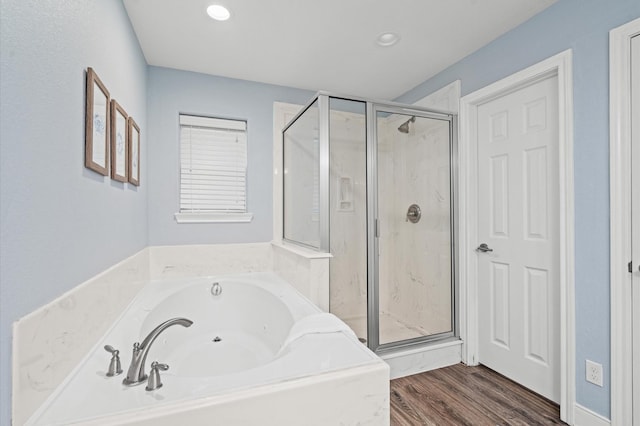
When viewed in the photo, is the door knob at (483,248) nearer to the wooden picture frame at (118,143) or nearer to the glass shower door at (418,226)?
the glass shower door at (418,226)

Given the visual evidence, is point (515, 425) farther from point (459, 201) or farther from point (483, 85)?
point (483, 85)

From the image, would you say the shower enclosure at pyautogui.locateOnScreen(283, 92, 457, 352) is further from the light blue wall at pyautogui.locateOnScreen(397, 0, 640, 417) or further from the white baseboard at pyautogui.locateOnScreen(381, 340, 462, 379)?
the light blue wall at pyautogui.locateOnScreen(397, 0, 640, 417)

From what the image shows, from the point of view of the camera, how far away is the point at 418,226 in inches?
101

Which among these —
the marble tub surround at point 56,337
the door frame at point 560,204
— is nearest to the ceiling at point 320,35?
the door frame at point 560,204

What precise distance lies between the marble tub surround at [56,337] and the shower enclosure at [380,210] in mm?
1265

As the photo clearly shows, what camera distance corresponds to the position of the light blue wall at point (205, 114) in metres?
2.63

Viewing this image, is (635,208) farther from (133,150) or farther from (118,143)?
(133,150)

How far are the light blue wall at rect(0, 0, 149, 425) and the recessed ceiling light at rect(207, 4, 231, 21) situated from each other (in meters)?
0.59

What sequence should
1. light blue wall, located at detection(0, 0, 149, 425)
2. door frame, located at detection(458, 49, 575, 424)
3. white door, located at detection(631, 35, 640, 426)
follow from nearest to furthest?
light blue wall, located at detection(0, 0, 149, 425) → white door, located at detection(631, 35, 640, 426) → door frame, located at detection(458, 49, 575, 424)

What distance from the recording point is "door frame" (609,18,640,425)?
1.50 meters

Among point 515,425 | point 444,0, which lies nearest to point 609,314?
point 515,425

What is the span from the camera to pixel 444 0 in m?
1.81

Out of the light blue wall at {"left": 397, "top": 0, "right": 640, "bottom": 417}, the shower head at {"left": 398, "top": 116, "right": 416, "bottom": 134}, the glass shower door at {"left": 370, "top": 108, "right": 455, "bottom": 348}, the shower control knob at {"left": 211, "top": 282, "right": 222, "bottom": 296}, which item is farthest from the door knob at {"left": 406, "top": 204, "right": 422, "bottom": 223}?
the shower control knob at {"left": 211, "top": 282, "right": 222, "bottom": 296}

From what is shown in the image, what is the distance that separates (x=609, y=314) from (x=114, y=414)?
7.16 feet
